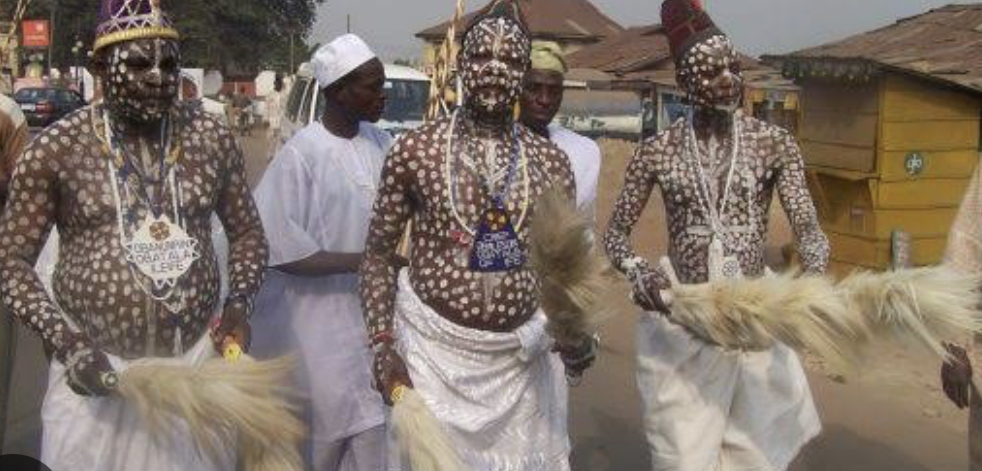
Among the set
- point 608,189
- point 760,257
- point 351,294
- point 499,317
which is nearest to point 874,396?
point 760,257

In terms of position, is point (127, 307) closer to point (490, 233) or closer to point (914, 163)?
point (490, 233)

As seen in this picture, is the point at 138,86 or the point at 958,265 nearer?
the point at 138,86

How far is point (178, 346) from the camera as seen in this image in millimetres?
3340

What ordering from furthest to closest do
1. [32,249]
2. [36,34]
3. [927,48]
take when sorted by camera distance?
[36,34] < [927,48] < [32,249]

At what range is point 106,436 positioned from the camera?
327 centimetres

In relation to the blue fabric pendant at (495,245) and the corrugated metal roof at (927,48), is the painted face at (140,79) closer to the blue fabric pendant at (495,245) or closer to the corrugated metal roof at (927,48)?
the blue fabric pendant at (495,245)

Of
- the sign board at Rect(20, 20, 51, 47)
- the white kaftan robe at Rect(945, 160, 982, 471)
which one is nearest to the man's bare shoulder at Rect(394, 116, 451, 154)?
the white kaftan robe at Rect(945, 160, 982, 471)

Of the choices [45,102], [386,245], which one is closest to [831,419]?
[386,245]

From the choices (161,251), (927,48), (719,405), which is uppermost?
(927,48)

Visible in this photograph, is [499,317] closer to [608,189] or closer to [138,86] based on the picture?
[138,86]

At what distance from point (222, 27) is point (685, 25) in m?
49.3

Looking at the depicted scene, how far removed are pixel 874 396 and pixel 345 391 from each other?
3.84 metres

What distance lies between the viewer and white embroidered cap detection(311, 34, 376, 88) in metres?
4.59

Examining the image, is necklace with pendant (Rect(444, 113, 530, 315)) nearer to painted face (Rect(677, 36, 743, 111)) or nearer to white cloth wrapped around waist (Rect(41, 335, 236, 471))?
white cloth wrapped around waist (Rect(41, 335, 236, 471))
